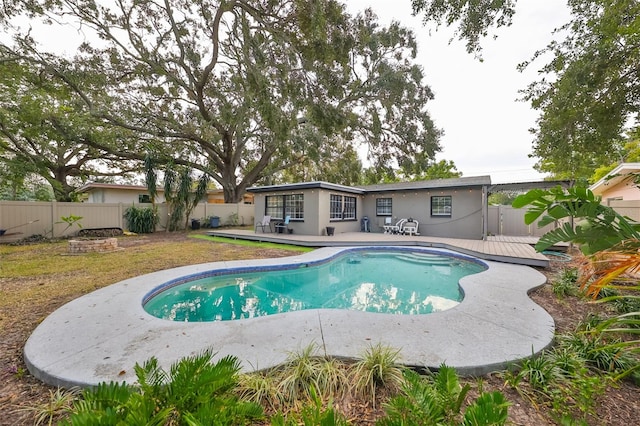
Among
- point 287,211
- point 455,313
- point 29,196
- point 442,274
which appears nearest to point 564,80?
point 442,274

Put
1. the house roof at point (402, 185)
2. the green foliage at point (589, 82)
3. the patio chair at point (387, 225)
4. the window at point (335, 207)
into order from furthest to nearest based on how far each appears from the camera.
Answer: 1. the patio chair at point (387, 225)
2. the window at point (335, 207)
3. the house roof at point (402, 185)
4. the green foliage at point (589, 82)

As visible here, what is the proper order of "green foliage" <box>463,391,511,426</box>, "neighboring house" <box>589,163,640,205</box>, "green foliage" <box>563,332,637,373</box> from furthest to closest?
"neighboring house" <box>589,163,640,205</box> → "green foliage" <box>563,332,637,373</box> → "green foliage" <box>463,391,511,426</box>

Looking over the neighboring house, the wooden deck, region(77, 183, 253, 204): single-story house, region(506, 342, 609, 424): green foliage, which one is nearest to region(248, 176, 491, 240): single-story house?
the wooden deck

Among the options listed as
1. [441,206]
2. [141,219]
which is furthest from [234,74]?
[441,206]

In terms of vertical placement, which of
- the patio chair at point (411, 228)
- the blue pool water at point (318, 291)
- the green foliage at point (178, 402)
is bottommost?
the blue pool water at point (318, 291)

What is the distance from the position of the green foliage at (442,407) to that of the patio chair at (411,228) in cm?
1052

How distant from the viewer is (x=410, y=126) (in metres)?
13.1

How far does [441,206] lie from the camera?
37.8 ft

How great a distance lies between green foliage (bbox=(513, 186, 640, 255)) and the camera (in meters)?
1.95

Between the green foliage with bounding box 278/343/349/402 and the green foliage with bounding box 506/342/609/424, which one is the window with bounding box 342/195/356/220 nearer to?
the green foliage with bounding box 506/342/609/424

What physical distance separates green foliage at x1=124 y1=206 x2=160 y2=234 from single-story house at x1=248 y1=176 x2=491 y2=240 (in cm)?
554

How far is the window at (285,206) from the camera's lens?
12.0 meters

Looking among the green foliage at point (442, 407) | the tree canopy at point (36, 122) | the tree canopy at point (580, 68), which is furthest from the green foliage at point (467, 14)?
the tree canopy at point (36, 122)

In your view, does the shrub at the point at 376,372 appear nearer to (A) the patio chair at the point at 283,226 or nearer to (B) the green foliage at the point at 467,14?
(B) the green foliage at the point at 467,14
